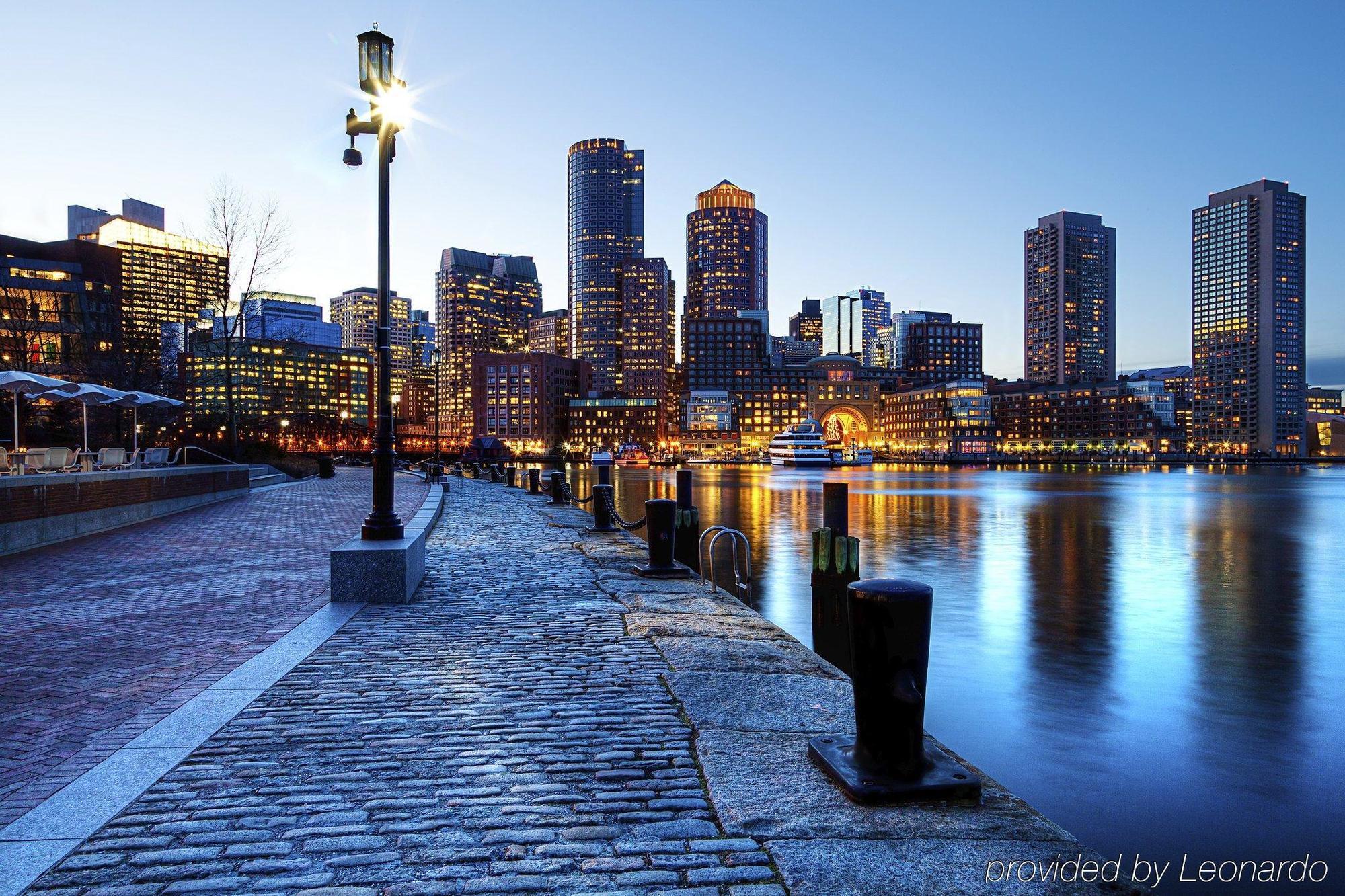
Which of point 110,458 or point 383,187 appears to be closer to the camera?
point 383,187

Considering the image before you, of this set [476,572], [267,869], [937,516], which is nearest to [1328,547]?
[937,516]

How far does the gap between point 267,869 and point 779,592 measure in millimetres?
15770

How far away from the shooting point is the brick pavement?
513 cm

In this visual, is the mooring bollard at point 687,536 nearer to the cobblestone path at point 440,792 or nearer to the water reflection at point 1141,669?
the water reflection at point 1141,669

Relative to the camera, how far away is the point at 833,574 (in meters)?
14.4

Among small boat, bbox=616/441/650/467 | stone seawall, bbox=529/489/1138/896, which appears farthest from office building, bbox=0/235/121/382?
small boat, bbox=616/441/650/467

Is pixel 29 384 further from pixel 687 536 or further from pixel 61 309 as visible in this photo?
pixel 61 309

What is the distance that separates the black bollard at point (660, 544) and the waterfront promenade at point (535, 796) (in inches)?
199

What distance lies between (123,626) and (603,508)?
12197mm

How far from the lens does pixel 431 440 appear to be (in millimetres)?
182750

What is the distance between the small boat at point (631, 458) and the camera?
607ft

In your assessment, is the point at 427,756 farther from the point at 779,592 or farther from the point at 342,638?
the point at 779,592

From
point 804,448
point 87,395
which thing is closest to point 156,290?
point 804,448

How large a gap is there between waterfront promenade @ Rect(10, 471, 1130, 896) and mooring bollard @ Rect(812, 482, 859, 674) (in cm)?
540
